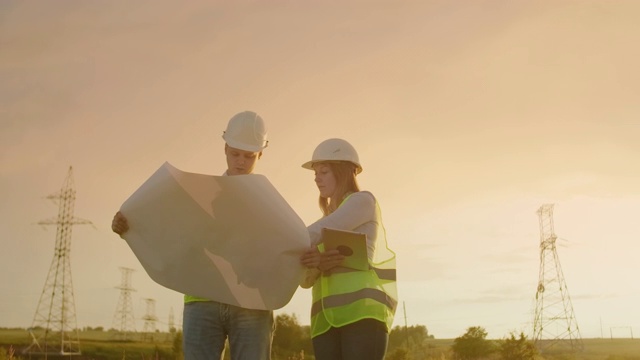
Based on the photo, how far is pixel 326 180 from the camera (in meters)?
5.59

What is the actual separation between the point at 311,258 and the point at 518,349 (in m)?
24.1

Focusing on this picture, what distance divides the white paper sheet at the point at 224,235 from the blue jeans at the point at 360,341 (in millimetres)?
459

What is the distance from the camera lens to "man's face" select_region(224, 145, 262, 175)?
18.0ft

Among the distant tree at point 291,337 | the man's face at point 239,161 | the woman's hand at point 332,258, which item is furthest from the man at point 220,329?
the distant tree at point 291,337

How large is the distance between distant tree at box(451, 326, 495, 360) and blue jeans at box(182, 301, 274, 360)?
28666 millimetres

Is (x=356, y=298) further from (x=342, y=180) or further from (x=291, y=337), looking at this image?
(x=291, y=337)

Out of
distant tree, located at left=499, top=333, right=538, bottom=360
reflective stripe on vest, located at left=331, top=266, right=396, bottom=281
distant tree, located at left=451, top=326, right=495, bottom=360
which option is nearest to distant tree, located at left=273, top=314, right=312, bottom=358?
distant tree, located at left=451, top=326, right=495, bottom=360

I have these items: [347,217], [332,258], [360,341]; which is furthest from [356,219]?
[360,341]

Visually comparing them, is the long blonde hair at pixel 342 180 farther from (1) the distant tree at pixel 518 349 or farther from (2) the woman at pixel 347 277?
(1) the distant tree at pixel 518 349

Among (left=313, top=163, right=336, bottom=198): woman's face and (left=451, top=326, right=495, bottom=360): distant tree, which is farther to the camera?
(left=451, top=326, right=495, bottom=360): distant tree

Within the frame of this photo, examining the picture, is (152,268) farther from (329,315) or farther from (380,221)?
(380,221)

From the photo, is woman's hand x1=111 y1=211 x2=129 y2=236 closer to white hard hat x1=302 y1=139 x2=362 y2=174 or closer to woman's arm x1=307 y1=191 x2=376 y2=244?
woman's arm x1=307 y1=191 x2=376 y2=244

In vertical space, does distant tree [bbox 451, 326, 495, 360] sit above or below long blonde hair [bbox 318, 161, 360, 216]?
below

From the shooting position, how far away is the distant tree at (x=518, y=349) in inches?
1069
